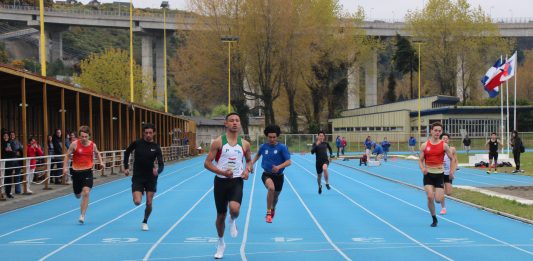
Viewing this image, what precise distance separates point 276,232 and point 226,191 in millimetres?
3005

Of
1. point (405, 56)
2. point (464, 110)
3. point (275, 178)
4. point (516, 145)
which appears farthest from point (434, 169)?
point (405, 56)

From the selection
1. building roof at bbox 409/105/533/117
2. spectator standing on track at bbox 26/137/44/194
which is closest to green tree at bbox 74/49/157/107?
building roof at bbox 409/105/533/117

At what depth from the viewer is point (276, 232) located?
38.2 feet

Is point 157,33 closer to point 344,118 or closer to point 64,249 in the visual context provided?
point 344,118

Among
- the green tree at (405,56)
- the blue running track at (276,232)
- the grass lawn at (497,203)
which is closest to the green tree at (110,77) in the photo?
the green tree at (405,56)

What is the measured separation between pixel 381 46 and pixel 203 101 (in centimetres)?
2459

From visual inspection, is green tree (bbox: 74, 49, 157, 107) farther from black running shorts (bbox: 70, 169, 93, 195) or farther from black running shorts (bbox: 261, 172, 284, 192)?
black running shorts (bbox: 261, 172, 284, 192)

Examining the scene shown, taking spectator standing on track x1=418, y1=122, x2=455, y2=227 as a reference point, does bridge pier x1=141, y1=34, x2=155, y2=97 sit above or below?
above

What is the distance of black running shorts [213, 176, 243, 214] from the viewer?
8844 millimetres

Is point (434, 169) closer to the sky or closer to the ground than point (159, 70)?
closer to the ground

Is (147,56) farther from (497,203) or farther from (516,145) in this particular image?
(497,203)

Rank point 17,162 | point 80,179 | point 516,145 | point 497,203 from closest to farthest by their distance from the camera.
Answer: point 80,179, point 497,203, point 17,162, point 516,145

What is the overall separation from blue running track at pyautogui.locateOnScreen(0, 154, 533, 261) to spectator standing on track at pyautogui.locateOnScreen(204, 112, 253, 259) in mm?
691

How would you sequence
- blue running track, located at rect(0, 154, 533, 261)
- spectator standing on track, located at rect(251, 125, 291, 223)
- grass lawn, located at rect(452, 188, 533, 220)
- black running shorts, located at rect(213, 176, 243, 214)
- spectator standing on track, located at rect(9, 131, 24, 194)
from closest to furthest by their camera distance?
black running shorts, located at rect(213, 176, 243, 214)
blue running track, located at rect(0, 154, 533, 261)
spectator standing on track, located at rect(251, 125, 291, 223)
grass lawn, located at rect(452, 188, 533, 220)
spectator standing on track, located at rect(9, 131, 24, 194)
